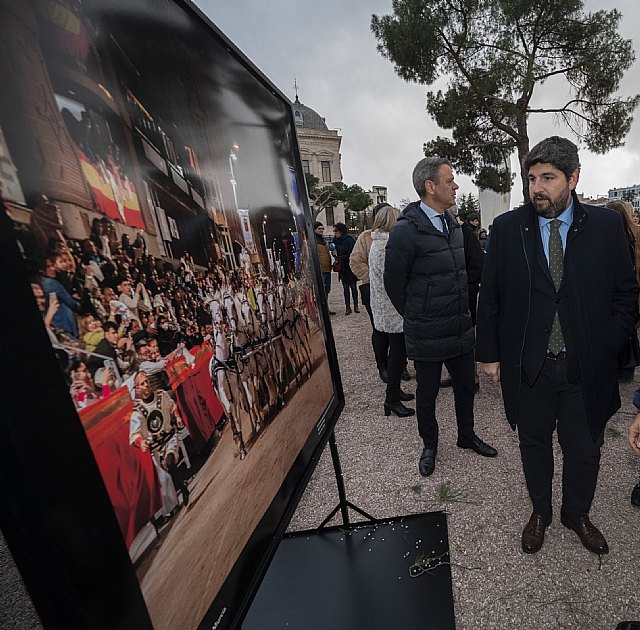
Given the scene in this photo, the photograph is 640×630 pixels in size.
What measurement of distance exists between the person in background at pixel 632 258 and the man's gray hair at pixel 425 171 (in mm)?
987

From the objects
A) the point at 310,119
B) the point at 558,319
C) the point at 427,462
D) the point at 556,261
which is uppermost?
the point at 310,119

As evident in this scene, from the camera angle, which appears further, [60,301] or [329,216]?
[329,216]

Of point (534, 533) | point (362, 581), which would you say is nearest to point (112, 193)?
point (362, 581)

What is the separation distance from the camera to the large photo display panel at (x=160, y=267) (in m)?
0.51

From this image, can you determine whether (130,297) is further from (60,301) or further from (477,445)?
(477,445)

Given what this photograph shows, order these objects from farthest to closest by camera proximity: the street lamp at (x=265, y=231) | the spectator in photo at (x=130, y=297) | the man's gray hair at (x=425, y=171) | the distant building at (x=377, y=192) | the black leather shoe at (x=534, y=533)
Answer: the distant building at (x=377, y=192) < the man's gray hair at (x=425, y=171) < the black leather shoe at (x=534, y=533) < the street lamp at (x=265, y=231) < the spectator in photo at (x=130, y=297)

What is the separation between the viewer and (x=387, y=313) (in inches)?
136

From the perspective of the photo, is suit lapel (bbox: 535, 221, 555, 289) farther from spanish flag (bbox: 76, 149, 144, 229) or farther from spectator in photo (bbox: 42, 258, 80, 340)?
spectator in photo (bbox: 42, 258, 80, 340)

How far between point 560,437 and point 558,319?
2.18 feet

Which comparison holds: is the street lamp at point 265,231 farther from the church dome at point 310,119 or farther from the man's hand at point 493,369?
the church dome at point 310,119

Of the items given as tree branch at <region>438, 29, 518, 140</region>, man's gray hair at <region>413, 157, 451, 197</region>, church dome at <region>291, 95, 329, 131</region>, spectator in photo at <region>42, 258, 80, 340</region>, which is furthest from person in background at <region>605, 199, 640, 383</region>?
church dome at <region>291, 95, 329, 131</region>

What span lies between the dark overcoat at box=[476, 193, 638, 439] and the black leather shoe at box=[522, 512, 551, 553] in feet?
1.96

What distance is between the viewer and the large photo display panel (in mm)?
512

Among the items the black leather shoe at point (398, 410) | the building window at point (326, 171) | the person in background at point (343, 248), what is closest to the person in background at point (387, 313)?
the black leather shoe at point (398, 410)
